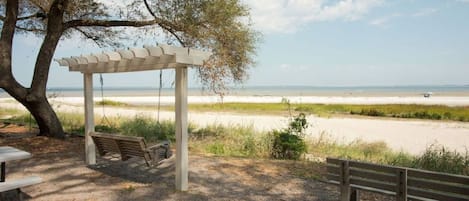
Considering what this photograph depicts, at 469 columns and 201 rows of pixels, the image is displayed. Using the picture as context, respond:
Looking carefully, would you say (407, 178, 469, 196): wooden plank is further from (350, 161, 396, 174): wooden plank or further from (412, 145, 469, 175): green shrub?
(412, 145, 469, 175): green shrub

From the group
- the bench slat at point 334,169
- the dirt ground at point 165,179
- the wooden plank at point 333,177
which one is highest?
the bench slat at point 334,169

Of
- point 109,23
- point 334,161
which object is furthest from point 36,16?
point 334,161

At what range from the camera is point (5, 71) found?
8.34 metres

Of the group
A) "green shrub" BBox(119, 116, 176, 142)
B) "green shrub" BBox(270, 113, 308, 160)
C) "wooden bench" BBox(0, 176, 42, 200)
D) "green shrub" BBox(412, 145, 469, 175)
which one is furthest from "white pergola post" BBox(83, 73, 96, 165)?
"green shrub" BBox(412, 145, 469, 175)

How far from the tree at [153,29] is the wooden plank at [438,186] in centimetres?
564

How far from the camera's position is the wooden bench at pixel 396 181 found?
3254 millimetres

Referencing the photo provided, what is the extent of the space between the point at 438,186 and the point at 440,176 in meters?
0.10

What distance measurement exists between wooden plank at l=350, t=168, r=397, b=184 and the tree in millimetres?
5054

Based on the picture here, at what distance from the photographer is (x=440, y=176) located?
3287mm

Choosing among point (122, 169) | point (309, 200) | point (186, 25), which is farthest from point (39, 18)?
point (309, 200)

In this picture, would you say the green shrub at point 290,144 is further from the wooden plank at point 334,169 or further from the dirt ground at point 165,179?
the wooden plank at point 334,169

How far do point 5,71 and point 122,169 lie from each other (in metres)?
4.18

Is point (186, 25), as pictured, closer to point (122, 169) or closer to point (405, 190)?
point (122, 169)

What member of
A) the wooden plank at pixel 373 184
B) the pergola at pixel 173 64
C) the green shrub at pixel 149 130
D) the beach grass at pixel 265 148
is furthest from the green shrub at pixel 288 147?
the wooden plank at pixel 373 184
